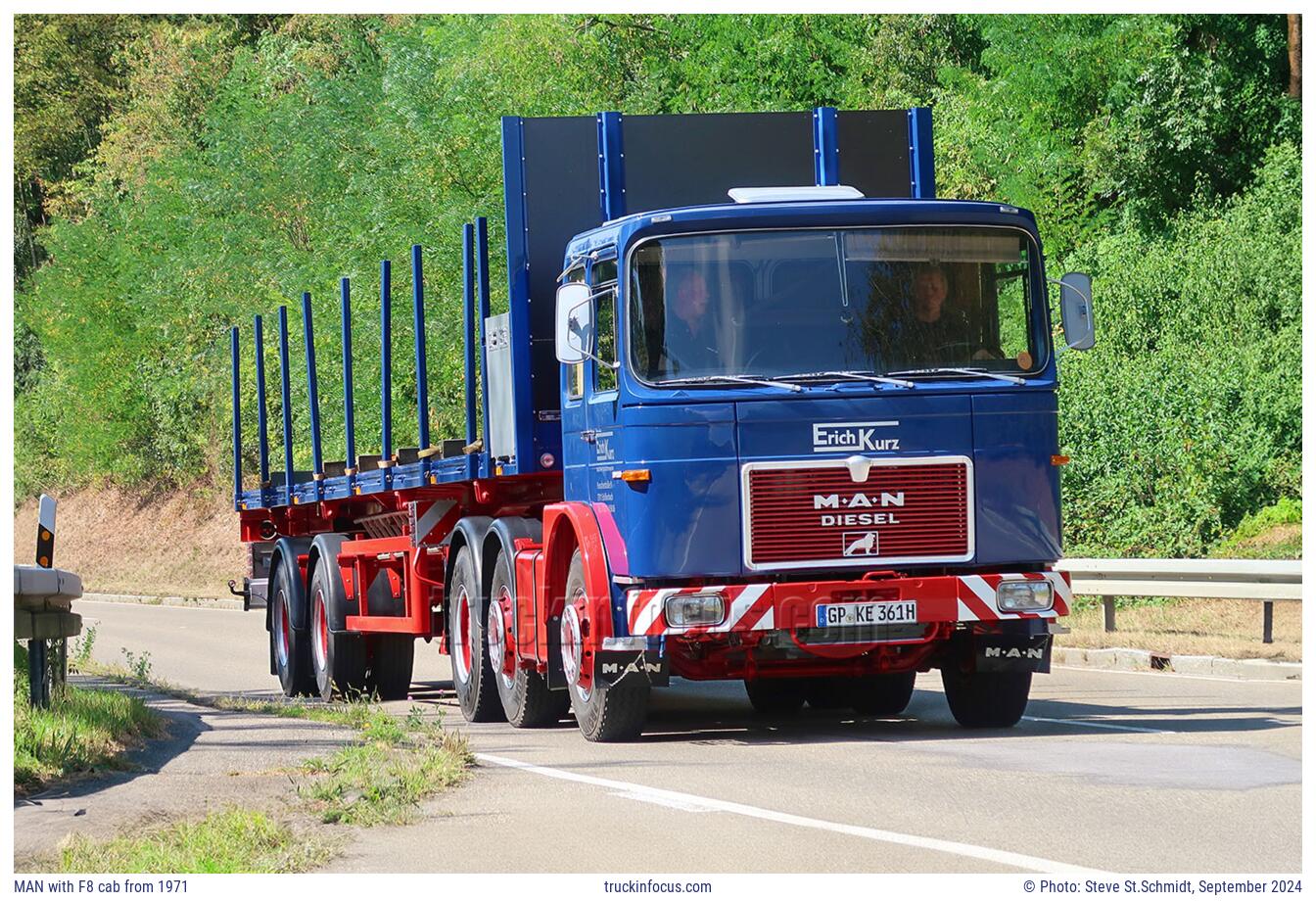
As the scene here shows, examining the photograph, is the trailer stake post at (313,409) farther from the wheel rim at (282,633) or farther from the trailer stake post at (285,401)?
the wheel rim at (282,633)

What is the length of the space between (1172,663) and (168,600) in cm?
2920

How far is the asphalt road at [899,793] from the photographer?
792 cm

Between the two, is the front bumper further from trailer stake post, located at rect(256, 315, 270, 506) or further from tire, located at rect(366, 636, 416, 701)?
trailer stake post, located at rect(256, 315, 270, 506)

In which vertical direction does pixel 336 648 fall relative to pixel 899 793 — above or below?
above

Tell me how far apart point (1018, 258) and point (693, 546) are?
269 cm

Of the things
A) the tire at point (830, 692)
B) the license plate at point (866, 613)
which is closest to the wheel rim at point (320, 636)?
the tire at point (830, 692)

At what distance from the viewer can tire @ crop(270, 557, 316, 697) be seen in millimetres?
18859

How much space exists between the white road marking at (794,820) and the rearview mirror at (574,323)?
2418 millimetres

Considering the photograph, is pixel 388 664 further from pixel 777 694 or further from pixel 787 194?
pixel 787 194

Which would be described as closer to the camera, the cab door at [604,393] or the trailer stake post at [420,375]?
the cab door at [604,393]

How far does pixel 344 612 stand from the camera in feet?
58.4

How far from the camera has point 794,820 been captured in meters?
8.91
